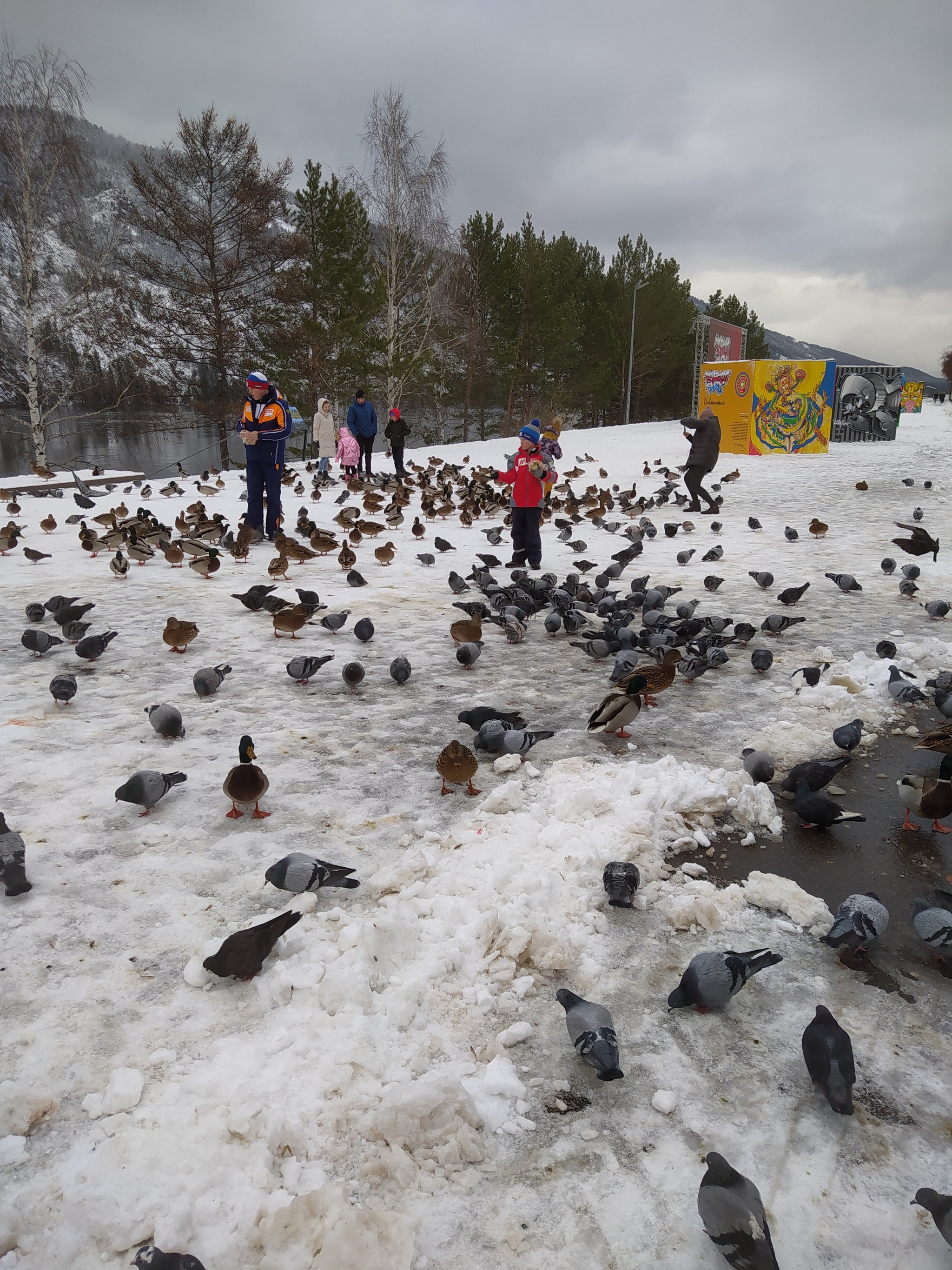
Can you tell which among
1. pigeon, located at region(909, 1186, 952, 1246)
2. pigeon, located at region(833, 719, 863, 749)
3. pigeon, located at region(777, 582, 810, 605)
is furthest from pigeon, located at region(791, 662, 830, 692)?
pigeon, located at region(909, 1186, 952, 1246)

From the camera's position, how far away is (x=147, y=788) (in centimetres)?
317

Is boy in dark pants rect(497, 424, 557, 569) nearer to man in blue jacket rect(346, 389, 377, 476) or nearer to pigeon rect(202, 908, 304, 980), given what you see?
pigeon rect(202, 908, 304, 980)

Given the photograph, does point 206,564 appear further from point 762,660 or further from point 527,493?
point 762,660

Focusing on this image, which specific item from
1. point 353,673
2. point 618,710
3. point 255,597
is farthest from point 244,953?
point 255,597

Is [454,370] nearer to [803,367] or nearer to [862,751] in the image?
[803,367]

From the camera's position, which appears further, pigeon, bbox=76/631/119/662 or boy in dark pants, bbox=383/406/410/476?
boy in dark pants, bbox=383/406/410/476

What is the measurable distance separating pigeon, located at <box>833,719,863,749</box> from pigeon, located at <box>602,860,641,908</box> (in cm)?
175

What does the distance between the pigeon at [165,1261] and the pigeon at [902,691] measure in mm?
4568

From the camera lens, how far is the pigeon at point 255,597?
6602 millimetres

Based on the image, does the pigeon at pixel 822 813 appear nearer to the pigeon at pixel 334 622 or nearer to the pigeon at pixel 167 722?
the pigeon at pixel 167 722

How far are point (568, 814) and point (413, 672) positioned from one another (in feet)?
7.48

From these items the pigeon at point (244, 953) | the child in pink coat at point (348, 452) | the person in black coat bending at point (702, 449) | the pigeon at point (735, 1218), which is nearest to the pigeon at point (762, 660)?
the pigeon at point (735, 1218)

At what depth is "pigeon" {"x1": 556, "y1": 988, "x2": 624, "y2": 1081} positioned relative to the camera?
193 centimetres

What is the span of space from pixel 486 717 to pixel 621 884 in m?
1.58
